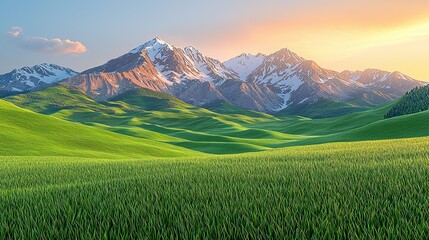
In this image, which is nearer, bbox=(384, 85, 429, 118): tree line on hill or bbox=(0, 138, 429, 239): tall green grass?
bbox=(0, 138, 429, 239): tall green grass

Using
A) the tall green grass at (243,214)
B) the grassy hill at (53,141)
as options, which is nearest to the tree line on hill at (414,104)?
the grassy hill at (53,141)

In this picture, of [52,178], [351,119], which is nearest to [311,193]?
[52,178]

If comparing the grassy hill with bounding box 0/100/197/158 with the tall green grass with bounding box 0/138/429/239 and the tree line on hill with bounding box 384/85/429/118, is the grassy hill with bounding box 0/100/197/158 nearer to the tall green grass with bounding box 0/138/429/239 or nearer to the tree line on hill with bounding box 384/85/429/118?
the tall green grass with bounding box 0/138/429/239


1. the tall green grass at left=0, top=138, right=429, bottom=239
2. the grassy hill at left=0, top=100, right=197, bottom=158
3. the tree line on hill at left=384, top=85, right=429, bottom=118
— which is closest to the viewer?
the tall green grass at left=0, top=138, right=429, bottom=239

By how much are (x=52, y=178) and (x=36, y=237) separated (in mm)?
10586

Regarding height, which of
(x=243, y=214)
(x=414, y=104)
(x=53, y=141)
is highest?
(x=414, y=104)

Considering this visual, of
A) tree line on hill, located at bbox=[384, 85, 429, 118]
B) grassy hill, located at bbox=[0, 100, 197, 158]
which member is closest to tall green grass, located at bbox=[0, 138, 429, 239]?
grassy hill, located at bbox=[0, 100, 197, 158]

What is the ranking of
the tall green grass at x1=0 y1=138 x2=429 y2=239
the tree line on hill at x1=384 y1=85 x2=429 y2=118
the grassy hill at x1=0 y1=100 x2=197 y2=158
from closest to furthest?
the tall green grass at x1=0 y1=138 x2=429 y2=239, the grassy hill at x1=0 y1=100 x2=197 y2=158, the tree line on hill at x1=384 y1=85 x2=429 y2=118

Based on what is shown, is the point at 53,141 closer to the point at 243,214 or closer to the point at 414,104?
the point at 243,214

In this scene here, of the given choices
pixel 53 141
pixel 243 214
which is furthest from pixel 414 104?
pixel 243 214

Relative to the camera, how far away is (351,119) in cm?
13662

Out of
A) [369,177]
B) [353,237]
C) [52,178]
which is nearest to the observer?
[353,237]

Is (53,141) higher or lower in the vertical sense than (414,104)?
lower

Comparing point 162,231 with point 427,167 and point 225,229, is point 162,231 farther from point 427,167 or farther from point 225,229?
point 427,167
